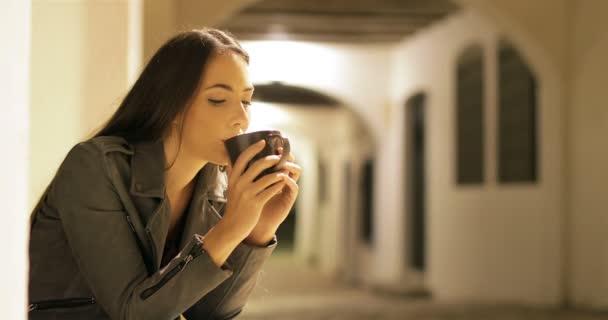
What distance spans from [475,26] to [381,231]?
5.31 m

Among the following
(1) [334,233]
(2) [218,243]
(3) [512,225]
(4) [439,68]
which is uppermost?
(4) [439,68]

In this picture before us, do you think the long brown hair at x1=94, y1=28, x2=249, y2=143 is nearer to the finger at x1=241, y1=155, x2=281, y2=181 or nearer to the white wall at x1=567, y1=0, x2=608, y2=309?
the finger at x1=241, y1=155, x2=281, y2=181

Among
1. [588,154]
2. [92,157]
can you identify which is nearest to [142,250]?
[92,157]

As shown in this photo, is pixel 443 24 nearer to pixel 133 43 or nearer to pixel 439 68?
pixel 439 68

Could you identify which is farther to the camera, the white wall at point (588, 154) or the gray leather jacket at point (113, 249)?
the white wall at point (588, 154)

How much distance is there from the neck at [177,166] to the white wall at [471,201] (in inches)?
256

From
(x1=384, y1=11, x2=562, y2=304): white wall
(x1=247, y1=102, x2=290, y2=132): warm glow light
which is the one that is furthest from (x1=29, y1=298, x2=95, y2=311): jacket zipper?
(x1=247, y1=102, x2=290, y2=132): warm glow light

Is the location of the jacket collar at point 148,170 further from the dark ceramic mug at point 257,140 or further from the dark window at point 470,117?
the dark window at point 470,117

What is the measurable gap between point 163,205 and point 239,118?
0.24 meters

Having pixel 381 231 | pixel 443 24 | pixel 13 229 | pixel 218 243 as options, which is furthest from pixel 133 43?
pixel 381 231

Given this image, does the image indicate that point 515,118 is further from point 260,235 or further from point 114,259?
point 114,259

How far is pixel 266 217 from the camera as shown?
61.9 inches

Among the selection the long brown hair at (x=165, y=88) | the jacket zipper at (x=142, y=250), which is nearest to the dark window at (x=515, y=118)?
the long brown hair at (x=165, y=88)

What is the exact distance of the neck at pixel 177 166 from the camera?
5.36ft
